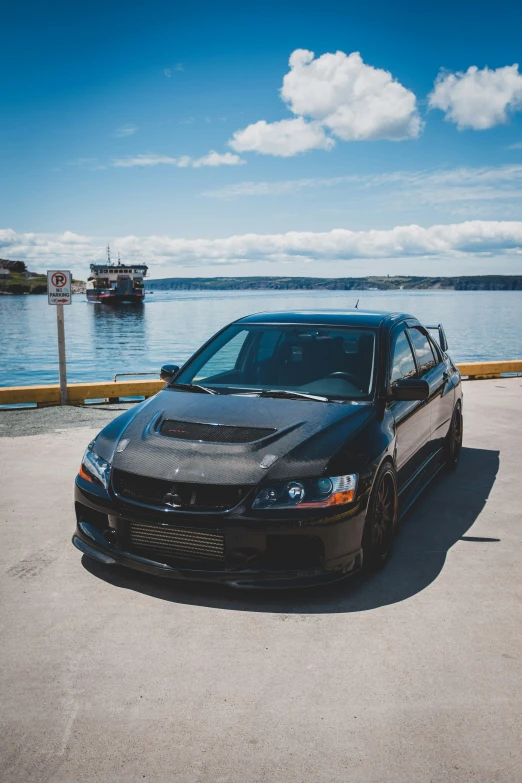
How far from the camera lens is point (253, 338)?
520 centimetres

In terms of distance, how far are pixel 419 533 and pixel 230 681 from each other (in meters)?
2.29

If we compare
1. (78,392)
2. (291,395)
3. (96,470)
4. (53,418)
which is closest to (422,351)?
(291,395)

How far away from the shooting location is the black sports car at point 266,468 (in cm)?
345

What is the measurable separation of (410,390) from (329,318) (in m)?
1.08

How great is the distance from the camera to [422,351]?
5891 millimetres

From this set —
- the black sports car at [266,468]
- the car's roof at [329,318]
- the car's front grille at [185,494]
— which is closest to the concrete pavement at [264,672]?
the black sports car at [266,468]

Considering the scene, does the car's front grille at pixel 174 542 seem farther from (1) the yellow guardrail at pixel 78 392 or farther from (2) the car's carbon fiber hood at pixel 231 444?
(1) the yellow guardrail at pixel 78 392

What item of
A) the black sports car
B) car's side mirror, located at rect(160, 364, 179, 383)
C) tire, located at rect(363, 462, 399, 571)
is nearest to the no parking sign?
car's side mirror, located at rect(160, 364, 179, 383)

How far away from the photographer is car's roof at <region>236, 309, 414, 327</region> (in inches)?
Answer: 199

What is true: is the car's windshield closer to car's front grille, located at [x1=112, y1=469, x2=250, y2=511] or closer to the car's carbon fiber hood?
the car's carbon fiber hood

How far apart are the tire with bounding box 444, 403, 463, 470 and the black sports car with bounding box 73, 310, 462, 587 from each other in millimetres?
1521

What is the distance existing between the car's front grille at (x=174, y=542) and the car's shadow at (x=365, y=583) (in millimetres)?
307

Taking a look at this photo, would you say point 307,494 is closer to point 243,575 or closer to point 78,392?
point 243,575

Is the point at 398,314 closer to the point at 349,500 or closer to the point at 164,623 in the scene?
the point at 349,500
